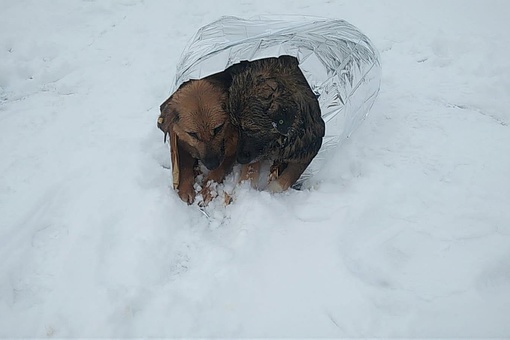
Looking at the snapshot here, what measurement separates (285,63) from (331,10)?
2.87 m

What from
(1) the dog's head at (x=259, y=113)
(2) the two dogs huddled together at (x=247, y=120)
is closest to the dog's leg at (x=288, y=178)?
(2) the two dogs huddled together at (x=247, y=120)

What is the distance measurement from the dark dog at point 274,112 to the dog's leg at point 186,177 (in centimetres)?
46

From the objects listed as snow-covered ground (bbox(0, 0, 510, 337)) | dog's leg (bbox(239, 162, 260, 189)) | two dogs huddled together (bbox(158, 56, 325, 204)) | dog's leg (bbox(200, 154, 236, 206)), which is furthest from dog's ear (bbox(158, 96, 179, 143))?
dog's leg (bbox(239, 162, 260, 189))

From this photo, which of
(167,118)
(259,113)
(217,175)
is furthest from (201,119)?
(217,175)

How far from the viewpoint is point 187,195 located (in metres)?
3.36

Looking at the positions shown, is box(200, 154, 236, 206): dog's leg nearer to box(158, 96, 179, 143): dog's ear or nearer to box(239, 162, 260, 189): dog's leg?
box(239, 162, 260, 189): dog's leg

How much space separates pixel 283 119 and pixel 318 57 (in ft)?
1.72

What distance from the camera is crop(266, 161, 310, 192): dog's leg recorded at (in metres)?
3.41

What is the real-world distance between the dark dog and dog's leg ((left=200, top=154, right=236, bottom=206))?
1.17 ft

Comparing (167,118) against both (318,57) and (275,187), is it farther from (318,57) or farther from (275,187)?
(318,57)

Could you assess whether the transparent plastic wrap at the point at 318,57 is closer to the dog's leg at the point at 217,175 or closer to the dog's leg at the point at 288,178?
the dog's leg at the point at 288,178

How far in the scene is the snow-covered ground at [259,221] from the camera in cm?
254

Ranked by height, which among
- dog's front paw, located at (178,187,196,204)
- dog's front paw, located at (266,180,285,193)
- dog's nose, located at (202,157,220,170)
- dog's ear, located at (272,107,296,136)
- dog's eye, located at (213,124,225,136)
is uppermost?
dog's ear, located at (272,107,296,136)

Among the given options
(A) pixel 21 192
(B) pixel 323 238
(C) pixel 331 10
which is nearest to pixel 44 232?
(A) pixel 21 192
